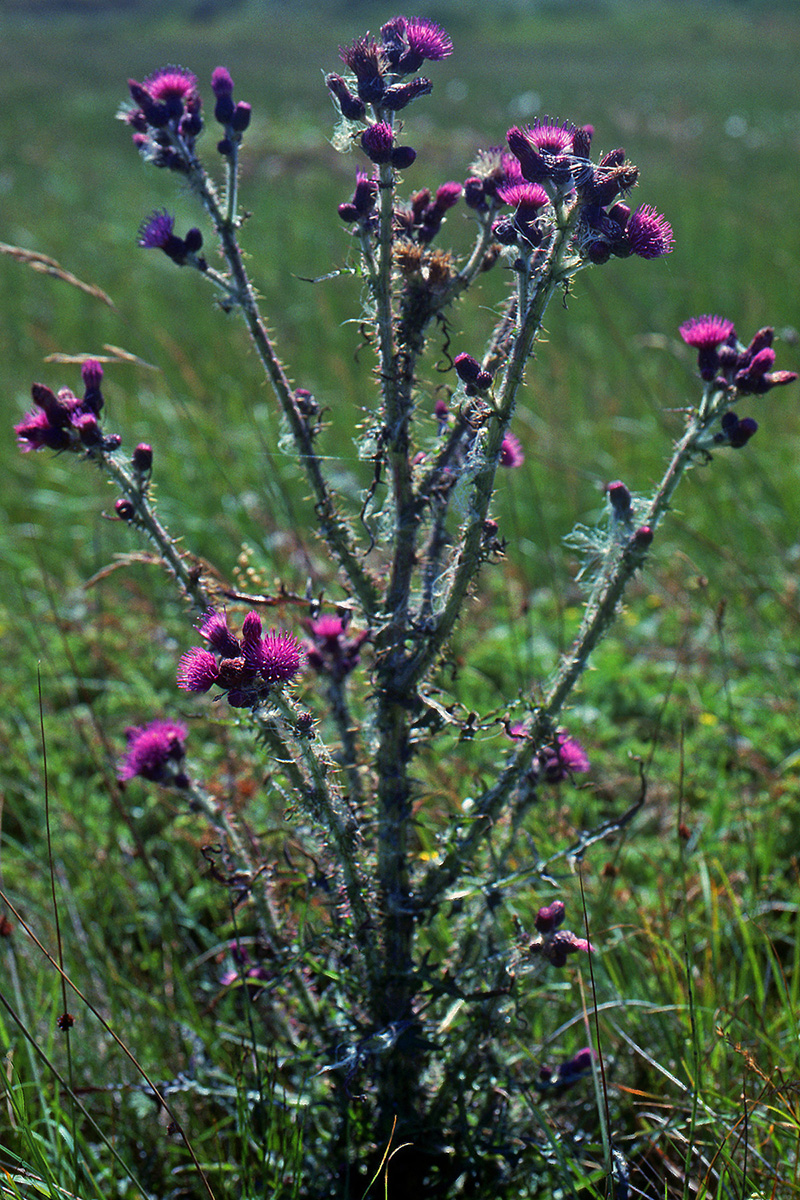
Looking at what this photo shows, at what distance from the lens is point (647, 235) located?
47.9 inches

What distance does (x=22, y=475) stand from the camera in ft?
17.0

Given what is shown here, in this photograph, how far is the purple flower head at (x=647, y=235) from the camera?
121 centimetres

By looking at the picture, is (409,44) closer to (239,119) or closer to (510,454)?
(239,119)

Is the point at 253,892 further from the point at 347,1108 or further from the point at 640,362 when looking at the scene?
the point at 640,362

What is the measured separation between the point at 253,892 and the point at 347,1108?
40 cm

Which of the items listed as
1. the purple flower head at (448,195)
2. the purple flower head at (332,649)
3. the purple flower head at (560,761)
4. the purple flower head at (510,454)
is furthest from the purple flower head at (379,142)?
the purple flower head at (560,761)

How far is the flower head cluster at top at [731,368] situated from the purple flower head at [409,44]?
1.83ft

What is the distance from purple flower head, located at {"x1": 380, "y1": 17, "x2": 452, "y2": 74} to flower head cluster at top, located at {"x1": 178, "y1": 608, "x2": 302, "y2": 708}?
0.82m

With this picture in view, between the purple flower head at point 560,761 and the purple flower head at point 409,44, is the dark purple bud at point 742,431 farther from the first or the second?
the purple flower head at point 409,44

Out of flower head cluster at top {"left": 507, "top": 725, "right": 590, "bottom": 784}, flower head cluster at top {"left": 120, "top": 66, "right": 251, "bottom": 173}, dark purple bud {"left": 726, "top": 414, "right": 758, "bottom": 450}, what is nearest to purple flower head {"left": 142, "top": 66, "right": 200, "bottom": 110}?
flower head cluster at top {"left": 120, "top": 66, "right": 251, "bottom": 173}

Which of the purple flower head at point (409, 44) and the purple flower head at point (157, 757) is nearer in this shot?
the purple flower head at point (409, 44)

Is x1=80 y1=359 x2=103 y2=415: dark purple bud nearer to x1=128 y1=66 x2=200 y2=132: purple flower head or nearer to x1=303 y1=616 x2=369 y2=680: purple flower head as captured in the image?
x1=128 y1=66 x2=200 y2=132: purple flower head

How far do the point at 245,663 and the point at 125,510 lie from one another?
0.41 metres

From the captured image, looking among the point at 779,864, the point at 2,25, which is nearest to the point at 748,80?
the point at 779,864
